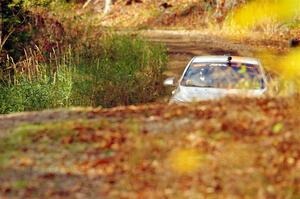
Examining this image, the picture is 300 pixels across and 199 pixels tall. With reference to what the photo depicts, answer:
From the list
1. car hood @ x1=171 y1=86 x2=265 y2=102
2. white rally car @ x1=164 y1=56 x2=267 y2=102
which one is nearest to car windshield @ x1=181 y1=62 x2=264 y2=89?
white rally car @ x1=164 y1=56 x2=267 y2=102

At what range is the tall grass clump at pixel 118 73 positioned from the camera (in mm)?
17859

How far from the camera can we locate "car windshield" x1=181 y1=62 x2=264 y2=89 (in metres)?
13.1

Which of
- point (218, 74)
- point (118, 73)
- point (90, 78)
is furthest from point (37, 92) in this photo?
point (218, 74)

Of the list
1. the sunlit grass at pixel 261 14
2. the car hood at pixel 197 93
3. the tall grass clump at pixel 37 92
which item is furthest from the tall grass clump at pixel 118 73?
the sunlit grass at pixel 261 14

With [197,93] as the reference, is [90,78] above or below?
below

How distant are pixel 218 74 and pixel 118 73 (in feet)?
19.9

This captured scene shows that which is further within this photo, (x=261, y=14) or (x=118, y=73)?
(x=261, y=14)

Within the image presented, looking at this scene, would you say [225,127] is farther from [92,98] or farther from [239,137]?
[92,98]

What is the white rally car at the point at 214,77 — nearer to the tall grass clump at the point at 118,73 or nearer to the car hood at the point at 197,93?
the car hood at the point at 197,93

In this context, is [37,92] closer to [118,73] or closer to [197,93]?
[118,73]

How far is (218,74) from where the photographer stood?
13516mm

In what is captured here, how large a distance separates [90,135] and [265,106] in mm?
1988

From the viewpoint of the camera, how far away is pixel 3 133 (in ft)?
29.4

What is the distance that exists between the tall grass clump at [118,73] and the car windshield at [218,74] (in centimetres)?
371
